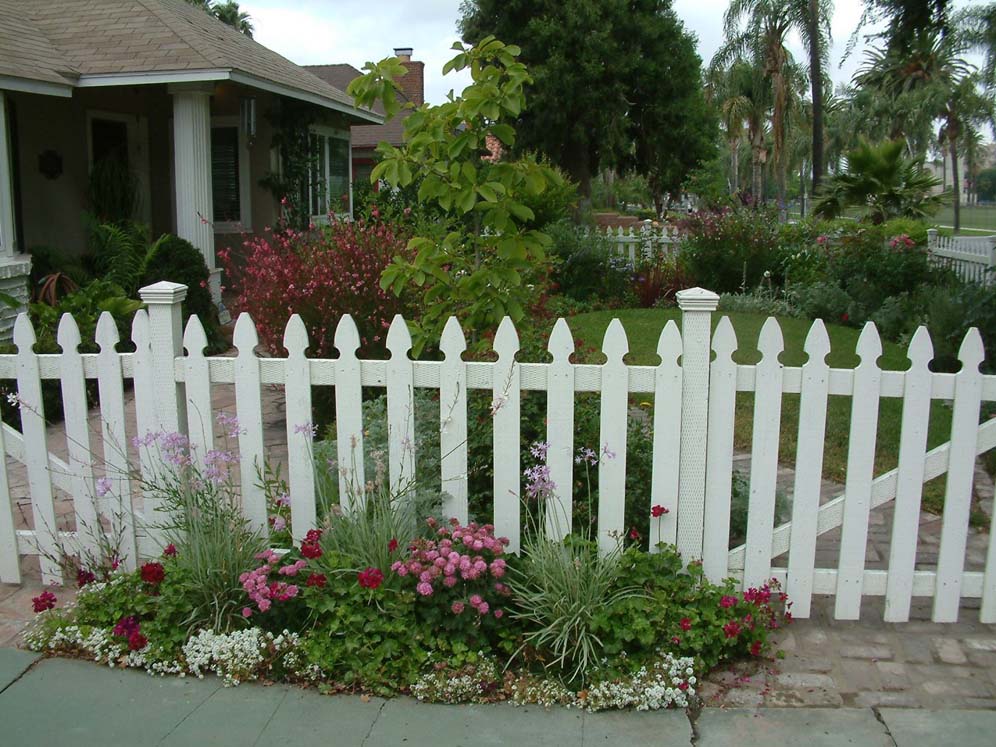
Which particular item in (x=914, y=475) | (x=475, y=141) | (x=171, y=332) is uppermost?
(x=475, y=141)

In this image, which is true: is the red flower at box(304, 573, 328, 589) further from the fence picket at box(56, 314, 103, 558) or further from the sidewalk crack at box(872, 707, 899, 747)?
the sidewalk crack at box(872, 707, 899, 747)

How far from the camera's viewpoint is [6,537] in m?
4.19

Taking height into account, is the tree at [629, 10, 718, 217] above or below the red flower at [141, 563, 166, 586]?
above

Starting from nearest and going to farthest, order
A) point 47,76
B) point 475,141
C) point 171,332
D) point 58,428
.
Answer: point 171,332 → point 475,141 → point 58,428 → point 47,76

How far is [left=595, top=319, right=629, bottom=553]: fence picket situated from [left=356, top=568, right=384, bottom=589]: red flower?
875 millimetres

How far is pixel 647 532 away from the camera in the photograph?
4047 millimetres

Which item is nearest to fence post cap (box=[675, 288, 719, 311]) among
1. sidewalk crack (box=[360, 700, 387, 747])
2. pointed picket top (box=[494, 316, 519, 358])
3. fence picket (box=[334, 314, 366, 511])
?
pointed picket top (box=[494, 316, 519, 358])

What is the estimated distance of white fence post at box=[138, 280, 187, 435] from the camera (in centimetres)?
385

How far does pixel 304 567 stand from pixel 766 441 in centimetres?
184

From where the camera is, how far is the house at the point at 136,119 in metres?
10.2

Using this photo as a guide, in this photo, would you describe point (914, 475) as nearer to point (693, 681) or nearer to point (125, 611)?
point (693, 681)

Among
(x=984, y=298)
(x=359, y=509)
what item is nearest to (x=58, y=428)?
(x=359, y=509)

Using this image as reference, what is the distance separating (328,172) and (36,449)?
40.1 feet

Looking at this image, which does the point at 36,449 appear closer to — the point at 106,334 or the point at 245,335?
the point at 106,334
